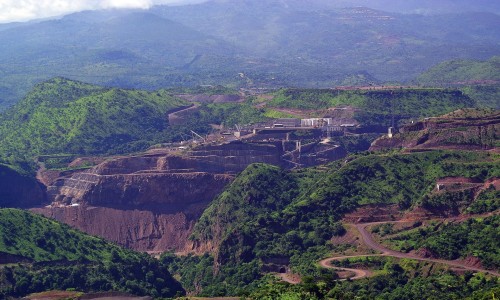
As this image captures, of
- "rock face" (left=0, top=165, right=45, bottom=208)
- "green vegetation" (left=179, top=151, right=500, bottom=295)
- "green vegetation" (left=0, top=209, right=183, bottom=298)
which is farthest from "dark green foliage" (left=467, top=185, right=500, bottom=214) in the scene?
"rock face" (left=0, top=165, right=45, bottom=208)

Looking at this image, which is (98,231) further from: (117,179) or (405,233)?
(405,233)

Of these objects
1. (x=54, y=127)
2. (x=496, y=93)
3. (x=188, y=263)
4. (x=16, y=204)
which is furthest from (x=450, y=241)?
(x=496, y=93)

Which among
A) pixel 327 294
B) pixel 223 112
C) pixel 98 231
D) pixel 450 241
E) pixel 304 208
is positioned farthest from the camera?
pixel 223 112

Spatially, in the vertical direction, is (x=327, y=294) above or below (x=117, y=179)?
above

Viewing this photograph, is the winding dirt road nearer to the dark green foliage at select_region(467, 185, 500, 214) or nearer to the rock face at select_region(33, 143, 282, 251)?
the dark green foliage at select_region(467, 185, 500, 214)

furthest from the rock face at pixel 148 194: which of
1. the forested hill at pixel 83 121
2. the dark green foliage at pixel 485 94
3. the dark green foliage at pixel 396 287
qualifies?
the dark green foliage at pixel 485 94

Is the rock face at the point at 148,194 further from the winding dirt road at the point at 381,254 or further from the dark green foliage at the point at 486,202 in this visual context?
the dark green foliage at the point at 486,202

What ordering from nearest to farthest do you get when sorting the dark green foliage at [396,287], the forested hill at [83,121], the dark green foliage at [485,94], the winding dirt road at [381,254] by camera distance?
the dark green foliage at [396,287] → the winding dirt road at [381,254] → the forested hill at [83,121] → the dark green foliage at [485,94]
